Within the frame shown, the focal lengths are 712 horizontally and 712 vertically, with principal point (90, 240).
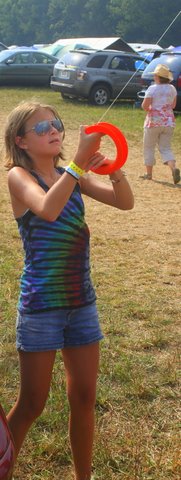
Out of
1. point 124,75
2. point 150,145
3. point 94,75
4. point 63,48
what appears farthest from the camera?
point 63,48

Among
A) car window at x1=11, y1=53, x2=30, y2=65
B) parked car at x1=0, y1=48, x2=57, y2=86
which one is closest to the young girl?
parked car at x1=0, y1=48, x2=57, y2=86

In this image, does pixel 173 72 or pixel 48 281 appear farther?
pixel 173 72

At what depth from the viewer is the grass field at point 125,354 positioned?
2.89 metres

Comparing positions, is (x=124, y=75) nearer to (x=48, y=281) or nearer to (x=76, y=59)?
(x=76, y=59)

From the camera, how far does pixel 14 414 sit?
8.23 feet

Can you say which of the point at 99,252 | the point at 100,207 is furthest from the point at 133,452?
the point at 100,207

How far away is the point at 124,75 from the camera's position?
63.7ft

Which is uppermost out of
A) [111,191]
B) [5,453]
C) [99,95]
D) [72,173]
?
[72,173]

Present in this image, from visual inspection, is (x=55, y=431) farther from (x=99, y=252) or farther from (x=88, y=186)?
(x=99, y=252)

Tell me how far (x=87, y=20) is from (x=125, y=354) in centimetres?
8131

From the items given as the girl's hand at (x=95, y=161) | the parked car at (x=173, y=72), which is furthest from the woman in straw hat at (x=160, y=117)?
the girl's hand at (x=95, y=161)

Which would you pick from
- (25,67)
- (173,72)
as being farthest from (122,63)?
(25,67)

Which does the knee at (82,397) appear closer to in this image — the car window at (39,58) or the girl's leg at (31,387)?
the girl's leg at (31,387)

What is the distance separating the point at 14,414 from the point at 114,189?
873 millimetres
